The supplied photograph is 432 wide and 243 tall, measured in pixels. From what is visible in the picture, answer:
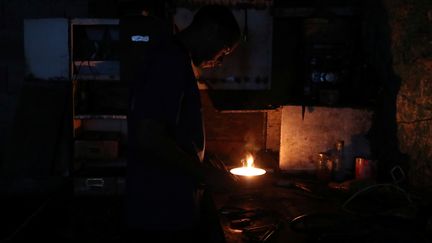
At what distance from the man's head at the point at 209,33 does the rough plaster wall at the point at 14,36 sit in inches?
75.5

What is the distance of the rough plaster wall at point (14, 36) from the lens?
3.29 metres

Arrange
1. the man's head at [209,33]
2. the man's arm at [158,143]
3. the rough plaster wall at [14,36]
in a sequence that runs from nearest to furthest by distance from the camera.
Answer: the man's arm at [158,143]
the man's head at [209,33]
the rough plaster wall at [14,36]

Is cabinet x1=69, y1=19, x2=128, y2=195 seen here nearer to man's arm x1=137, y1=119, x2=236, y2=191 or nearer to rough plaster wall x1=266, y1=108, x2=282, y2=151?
rough plaster wall x1=266, y1=108, x2=282, y2=151

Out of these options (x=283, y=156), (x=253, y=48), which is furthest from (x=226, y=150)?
(x=253, y=48)

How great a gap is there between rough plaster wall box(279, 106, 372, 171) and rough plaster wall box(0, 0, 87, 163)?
1.87m

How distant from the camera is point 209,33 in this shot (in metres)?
1.68

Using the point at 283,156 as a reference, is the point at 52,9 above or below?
above

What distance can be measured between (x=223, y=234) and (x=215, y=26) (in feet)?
2.76

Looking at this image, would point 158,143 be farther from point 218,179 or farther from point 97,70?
point 97,70

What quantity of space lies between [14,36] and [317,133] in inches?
98.5

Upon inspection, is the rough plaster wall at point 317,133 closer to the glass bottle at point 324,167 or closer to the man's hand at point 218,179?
the glass bottle at point 324,167

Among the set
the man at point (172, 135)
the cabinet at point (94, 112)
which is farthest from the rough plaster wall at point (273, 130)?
the man at point (172, 135)

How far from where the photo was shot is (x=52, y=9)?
3299 mm

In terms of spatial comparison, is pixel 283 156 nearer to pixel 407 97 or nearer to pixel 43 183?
pixel 407 97
